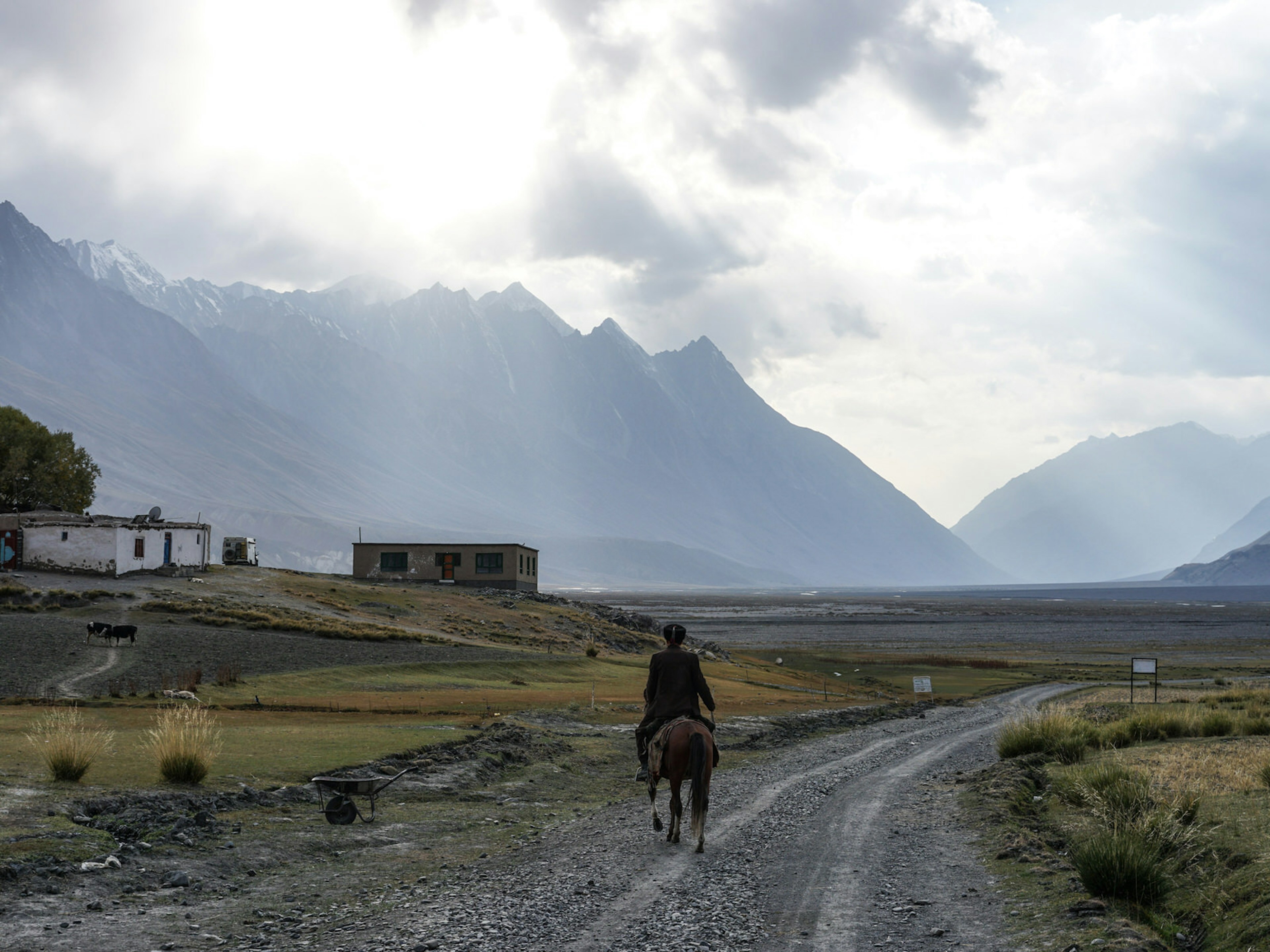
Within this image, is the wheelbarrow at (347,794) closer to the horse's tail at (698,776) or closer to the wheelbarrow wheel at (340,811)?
the wheelbarrow wheel at (340,811)

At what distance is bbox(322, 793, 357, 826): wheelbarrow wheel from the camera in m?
16.0

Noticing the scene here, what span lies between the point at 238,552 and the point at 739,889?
309 feet

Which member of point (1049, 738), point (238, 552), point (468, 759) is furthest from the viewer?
point (238, 552)

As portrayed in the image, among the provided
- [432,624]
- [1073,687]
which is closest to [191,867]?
[1073,687]

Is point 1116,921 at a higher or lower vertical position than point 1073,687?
higher

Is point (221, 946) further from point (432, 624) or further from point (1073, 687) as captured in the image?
point (432, 624)

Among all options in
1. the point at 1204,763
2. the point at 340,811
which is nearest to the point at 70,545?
the point at 340,811

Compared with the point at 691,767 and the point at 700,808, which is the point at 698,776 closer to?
the point at 691,767

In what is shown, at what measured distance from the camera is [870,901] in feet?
38.1

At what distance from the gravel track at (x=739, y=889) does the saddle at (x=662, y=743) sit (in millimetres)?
1053

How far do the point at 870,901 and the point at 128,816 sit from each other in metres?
10.1

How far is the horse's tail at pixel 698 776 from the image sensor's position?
45.5 ft

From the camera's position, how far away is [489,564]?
343 feet

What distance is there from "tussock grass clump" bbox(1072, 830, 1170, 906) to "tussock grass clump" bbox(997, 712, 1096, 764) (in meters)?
12.6
